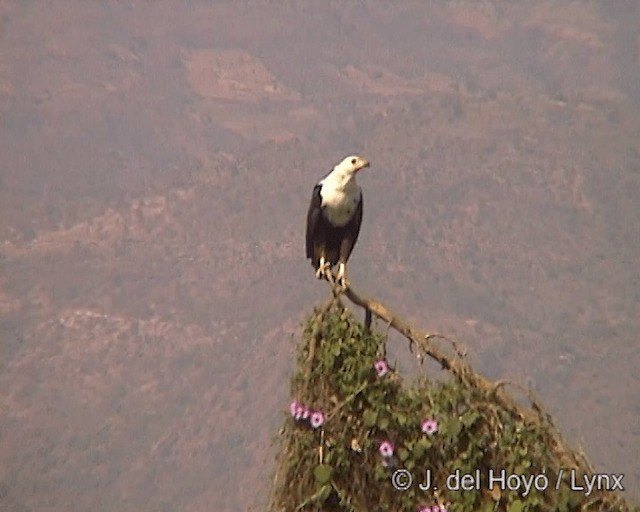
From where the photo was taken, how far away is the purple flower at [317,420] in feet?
22.9

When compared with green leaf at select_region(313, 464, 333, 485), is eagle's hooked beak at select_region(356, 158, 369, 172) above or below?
below

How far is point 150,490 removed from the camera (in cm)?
11038

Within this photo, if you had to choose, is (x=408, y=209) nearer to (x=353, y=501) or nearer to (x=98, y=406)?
(x=98, y=406)

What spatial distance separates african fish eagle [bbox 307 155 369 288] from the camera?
10938 mm

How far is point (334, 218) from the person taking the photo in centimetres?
1104

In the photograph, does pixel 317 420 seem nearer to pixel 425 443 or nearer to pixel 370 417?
pixel 370 417

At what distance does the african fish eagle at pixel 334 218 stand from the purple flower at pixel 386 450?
3.83m

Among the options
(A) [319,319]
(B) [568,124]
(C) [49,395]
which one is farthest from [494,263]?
(A) [319,319]

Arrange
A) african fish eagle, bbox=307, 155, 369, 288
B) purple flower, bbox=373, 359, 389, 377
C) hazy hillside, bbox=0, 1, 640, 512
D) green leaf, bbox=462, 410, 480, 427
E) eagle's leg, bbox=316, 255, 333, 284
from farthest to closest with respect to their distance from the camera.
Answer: hazy hillside, bbox=0, 1, 640, 512, african fish eagle, bbox=307, 155, 369, 288, eagle's leg, bbox=316, 255, 333, 284, purple flower, bbox=373, 359, 389, 377, green leaf, bbox=462, 410, 480, 427

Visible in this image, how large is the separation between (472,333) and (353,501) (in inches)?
4582

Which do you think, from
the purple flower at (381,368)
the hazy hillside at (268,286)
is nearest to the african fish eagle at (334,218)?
the purple flower at (381,368)

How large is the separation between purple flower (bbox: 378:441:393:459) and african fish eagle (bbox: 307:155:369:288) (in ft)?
12.6

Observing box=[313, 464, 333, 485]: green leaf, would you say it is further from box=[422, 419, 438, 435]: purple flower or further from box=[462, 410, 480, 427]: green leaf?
box=[462, 410, 480, 427]: green leaf

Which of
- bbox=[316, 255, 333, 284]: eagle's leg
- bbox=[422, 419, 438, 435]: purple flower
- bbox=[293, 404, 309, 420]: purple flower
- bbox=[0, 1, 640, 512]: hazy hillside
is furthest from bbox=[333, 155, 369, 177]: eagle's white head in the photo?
bbox=[0, 1, 640, 512]: hazy hillside
